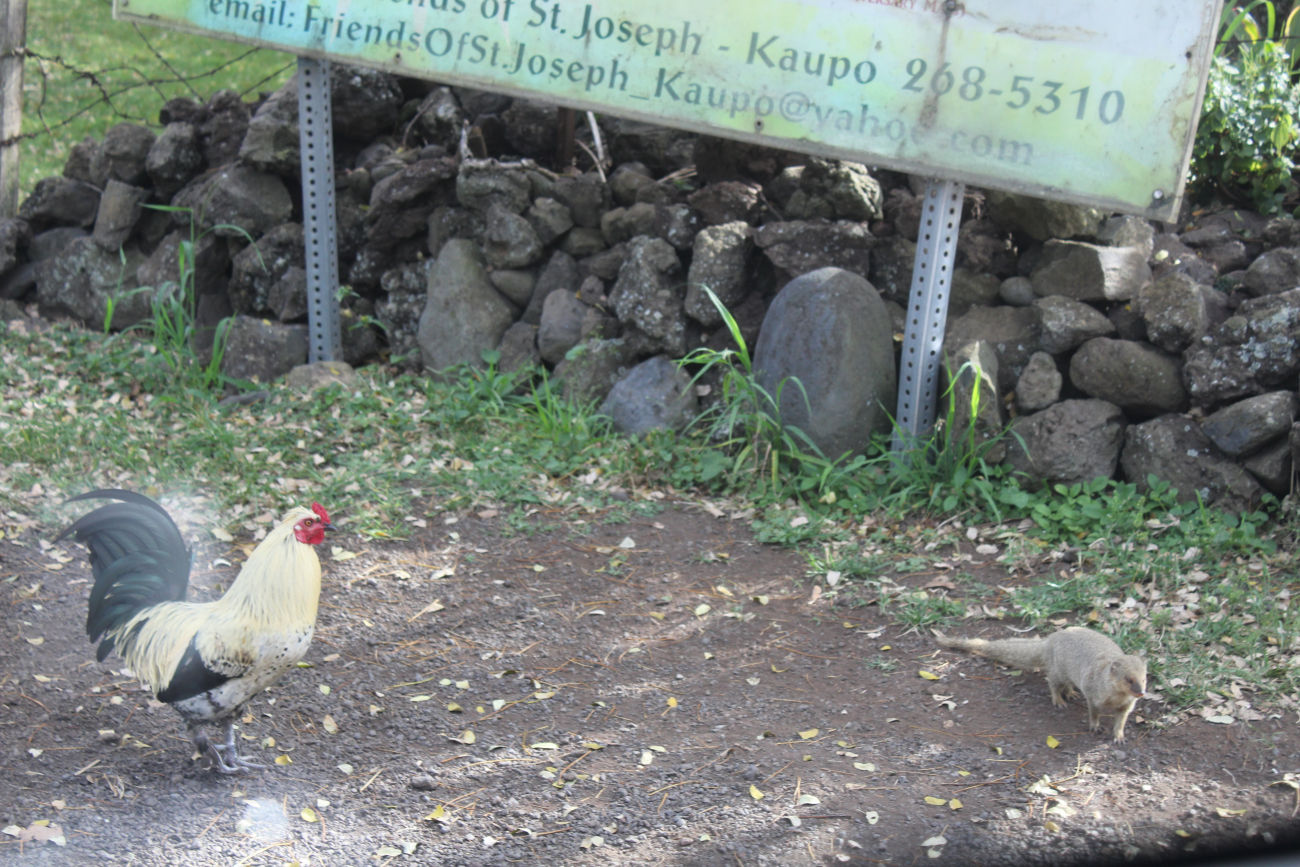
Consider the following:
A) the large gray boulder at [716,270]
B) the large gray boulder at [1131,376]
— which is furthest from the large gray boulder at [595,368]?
the large gray boulder at [1131,376]

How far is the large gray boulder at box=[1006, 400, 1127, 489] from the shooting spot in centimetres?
478

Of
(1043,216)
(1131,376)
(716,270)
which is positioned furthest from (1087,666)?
(716,270)

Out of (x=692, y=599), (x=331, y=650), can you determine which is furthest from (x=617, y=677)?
(x=331, y=650)

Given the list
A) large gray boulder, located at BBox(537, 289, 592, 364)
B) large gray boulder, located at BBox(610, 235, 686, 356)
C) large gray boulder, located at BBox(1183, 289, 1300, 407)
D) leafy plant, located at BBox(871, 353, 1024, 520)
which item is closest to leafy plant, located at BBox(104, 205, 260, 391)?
→ large gray boulder, located at BBox(537, 289, 592, 364)

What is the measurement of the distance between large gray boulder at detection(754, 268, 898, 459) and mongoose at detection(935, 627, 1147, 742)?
4.91 feet

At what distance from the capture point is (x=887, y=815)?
317 cm

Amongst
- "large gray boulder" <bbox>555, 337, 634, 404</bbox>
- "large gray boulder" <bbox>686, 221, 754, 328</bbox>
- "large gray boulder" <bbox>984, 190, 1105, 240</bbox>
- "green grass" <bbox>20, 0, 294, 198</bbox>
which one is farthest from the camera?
"green grass" <bbox>20, 0, 294, 198</bbox>

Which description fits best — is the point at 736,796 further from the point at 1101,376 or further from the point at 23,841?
the point at 1101,376

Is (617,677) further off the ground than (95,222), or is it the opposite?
(95,222)

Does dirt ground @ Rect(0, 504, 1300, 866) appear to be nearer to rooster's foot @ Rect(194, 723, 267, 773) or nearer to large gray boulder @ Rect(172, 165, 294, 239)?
rooster's foot @ Rect(194, 723, 267, 773)

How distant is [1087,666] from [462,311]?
3.96 m

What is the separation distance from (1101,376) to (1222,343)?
50cm

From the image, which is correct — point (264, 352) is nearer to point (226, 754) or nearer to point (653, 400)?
point (653, 400)

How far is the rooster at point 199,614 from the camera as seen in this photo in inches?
122
